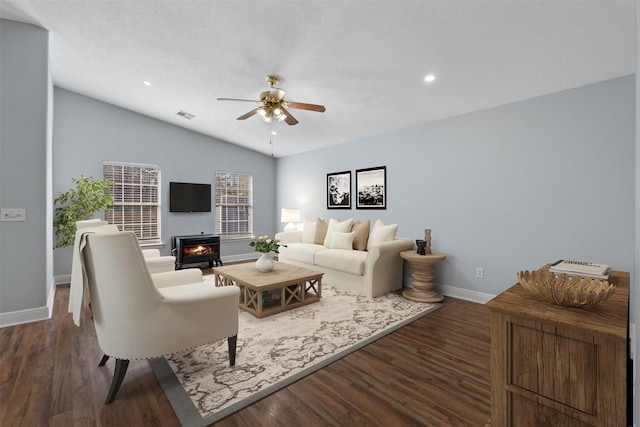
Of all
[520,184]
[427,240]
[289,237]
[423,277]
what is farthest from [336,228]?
[520,184]

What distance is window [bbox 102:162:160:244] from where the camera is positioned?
5266 mm

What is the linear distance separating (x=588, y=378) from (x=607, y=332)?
18cm

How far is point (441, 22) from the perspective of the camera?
7.49 ft

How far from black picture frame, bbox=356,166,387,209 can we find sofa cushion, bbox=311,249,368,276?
3.59 feet

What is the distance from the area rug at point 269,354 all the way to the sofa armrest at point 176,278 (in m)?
0.63

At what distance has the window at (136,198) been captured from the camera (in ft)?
17.3

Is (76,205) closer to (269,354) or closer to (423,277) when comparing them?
(269,354)

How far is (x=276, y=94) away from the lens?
335cm

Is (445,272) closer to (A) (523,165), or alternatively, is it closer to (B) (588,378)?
(A) (523,165)

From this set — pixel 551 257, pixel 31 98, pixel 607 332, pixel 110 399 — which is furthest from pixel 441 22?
pixel 31 98

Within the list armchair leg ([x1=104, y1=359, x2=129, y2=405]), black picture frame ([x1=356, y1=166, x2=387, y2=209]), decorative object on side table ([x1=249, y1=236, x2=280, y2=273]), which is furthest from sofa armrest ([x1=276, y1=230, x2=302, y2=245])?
armchair leg ([x1=104, y1=359, x2=129, y2=405])

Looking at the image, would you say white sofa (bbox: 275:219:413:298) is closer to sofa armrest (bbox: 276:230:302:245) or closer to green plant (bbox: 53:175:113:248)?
sofa armrest (bbox: 276:230:302:245)

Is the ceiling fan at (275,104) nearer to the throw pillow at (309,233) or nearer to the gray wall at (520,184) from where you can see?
the gray wall at (520,184)

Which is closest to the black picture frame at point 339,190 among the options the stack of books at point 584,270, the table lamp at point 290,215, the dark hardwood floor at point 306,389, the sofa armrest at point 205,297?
the table lamp at point 290,215
